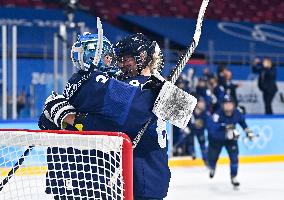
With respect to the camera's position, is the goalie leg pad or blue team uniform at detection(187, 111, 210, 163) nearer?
the goalie leg pad

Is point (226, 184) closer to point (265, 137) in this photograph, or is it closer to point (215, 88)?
point (265, 137)

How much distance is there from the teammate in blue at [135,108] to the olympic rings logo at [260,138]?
7582 mm

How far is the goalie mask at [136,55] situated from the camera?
8.81ft

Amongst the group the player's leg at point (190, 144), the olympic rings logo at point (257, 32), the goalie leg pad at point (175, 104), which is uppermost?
the goalie leg pad at point (175, 104)

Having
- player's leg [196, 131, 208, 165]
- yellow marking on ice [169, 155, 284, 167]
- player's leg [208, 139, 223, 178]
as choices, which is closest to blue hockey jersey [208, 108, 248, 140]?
player's leg [208, 139, 223, 178]

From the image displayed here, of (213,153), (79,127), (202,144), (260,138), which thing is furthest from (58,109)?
(260,138)

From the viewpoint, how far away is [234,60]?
465 inches

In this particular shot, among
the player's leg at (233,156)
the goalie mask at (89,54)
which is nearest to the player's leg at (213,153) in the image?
the player's leg at (233,156)

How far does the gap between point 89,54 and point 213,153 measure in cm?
623

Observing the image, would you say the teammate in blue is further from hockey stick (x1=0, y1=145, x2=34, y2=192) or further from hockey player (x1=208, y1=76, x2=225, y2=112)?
hockey player (x1=208, y1=76, x2=225, y2=112)

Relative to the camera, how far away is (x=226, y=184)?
27.0 feet

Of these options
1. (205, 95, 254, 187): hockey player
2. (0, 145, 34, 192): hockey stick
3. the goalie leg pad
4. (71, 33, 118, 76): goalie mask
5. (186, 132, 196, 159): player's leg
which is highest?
(71, 33, 118, 76): goalie mask

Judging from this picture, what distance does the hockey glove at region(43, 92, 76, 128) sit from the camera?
102 inches

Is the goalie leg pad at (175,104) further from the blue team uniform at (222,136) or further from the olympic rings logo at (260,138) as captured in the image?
the olympic rings logo at (260,138)
